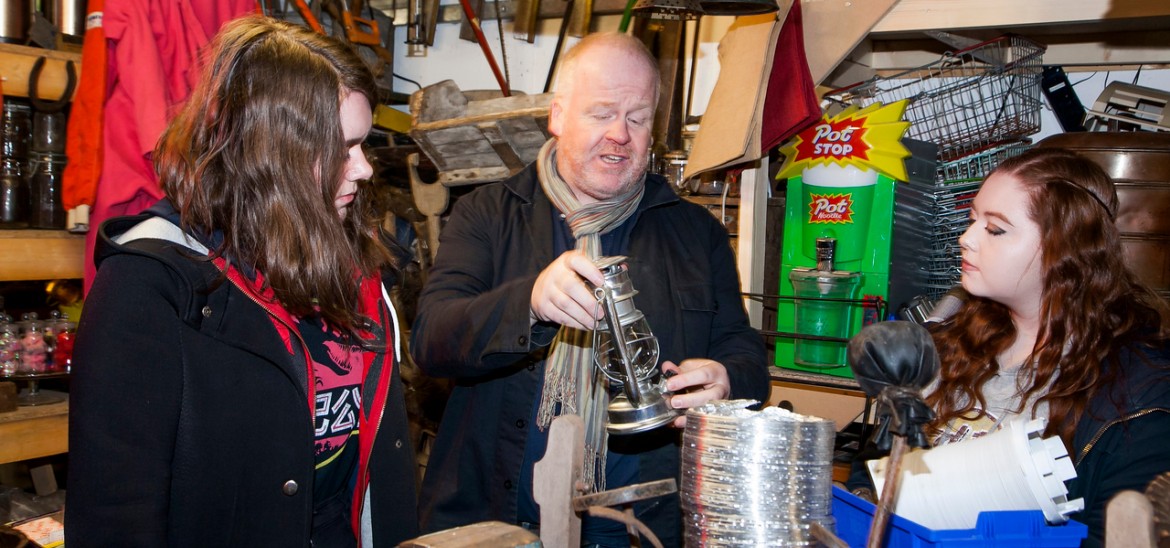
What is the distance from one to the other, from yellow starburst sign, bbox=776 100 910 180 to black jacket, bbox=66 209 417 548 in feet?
5.64

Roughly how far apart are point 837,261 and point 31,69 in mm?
2695

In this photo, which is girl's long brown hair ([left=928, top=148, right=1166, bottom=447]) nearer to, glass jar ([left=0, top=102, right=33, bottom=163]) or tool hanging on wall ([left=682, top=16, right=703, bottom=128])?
tool hanging on wall ([left=682, top=16, right=703, bottom=128])

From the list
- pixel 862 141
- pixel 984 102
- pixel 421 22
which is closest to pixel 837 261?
pixel 862 141

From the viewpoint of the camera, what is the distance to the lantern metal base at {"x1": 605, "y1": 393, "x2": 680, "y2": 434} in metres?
1.13

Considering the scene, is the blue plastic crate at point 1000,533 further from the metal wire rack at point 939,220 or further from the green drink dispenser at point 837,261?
the metal wire rack at point 939,220

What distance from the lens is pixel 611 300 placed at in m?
1.05

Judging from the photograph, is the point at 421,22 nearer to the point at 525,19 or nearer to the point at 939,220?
the point at 525,19

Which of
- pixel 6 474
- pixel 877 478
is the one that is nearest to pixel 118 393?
pixel 877 478

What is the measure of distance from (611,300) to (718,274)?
1.07 meters

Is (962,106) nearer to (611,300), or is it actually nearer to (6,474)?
(611,300)

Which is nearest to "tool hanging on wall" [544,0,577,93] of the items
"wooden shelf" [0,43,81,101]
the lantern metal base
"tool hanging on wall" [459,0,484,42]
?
"tool hanging on wall" [459,0,484,42]

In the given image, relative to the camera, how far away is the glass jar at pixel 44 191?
3096 mm

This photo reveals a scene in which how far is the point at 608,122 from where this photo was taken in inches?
78.0

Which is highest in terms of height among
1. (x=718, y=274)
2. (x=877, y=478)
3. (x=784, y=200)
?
(x=784, y=200)
